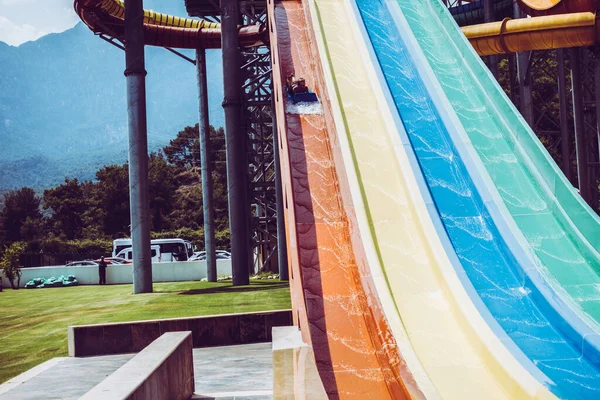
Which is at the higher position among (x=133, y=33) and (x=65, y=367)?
(x=133, y=33)

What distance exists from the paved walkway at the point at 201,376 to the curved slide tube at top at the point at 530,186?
3154 millimetres

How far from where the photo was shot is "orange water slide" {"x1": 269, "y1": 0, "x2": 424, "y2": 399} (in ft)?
19.3

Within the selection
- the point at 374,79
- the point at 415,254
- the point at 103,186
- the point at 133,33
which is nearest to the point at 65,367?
the point at 415,254

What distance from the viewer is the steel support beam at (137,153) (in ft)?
55.8

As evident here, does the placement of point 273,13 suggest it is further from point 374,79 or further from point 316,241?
point 316,241

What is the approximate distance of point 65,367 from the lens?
9367 mm

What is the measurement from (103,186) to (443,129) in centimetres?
5445

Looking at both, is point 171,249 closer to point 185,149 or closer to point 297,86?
point 297,86

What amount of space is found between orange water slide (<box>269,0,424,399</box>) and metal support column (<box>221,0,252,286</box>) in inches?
319

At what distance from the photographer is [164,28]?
23047 mm

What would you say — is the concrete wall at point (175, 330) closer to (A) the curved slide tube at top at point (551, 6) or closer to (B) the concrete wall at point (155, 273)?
(A) the curved slide tube at top at point (551, 6)

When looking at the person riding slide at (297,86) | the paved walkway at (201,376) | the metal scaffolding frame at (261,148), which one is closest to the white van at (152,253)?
the metal scaffolding frame at (261,148)

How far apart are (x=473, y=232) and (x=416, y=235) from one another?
704 millimetres

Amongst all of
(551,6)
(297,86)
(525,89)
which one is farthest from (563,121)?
(297,86)
